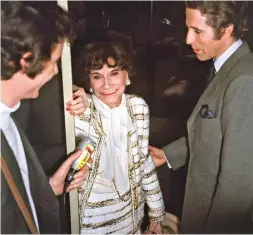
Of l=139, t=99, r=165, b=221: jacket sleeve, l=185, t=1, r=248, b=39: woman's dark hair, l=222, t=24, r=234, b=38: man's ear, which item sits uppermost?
l=185, t=1, r=248, b=39: woman's dark hair

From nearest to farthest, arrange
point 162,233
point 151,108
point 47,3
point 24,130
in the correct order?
point 47,3 < point 24,130 < point 151,108 < point 162,233

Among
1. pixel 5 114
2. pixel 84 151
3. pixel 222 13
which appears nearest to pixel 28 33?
pixel 5 114

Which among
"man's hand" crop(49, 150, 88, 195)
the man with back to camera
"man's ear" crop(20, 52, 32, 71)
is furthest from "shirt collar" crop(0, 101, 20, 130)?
"man's hand" crop(49, 150, 88, 195)

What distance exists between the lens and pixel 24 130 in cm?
105

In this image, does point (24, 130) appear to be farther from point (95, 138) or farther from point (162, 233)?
point (162, 233)

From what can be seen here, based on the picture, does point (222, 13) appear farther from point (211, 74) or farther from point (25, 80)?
point (25, 80)

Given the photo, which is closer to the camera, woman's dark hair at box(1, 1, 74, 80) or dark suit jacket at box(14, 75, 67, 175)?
woman's dark hair at box(1, 1, 74, 80)

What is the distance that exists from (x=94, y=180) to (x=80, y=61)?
1.13 feet

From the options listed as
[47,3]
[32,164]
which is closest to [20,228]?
[32,164]

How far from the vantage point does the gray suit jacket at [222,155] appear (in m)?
1.08

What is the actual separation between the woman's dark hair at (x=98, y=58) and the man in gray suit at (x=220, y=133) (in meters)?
0.18

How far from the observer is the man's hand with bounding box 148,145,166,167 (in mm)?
1232

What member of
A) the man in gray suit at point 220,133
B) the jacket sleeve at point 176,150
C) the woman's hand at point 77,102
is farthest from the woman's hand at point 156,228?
the woman's hand at point 77,102

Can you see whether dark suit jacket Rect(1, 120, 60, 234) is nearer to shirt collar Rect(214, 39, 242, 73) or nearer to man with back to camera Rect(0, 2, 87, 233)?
man with back to camera Rect(0, 2, 87, 233)
